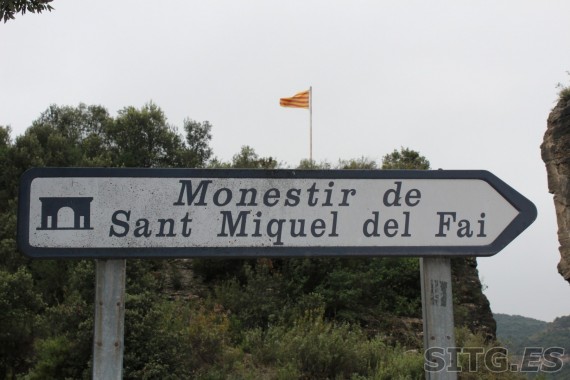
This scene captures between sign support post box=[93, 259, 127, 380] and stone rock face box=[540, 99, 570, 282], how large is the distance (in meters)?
23.7

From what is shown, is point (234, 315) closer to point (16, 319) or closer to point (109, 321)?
point (16, 319)

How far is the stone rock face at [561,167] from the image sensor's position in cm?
2425

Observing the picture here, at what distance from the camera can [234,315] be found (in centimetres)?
1490

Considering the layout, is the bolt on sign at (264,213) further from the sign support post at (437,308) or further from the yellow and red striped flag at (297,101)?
the yellow and red striped flag at (297,101)

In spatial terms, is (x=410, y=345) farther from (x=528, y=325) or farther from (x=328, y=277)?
(x=528, y=325)

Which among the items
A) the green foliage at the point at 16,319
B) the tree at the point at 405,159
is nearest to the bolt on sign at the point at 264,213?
the green foliage at the point at 16,319

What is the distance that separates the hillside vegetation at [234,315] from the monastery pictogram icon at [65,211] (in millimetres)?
7648

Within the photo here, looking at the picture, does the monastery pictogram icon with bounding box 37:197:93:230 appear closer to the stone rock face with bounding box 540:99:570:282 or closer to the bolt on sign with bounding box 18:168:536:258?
the bolt on sign with bounding box 18:168:536:258

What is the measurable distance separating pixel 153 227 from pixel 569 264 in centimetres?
2365

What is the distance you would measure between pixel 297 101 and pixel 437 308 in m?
22.4

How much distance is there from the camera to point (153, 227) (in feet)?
11.3

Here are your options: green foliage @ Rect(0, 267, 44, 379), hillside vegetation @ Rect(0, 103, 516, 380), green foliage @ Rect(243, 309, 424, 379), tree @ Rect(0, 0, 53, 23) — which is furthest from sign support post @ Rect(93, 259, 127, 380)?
green foliage @ Rect(0, 267, 44, 379)

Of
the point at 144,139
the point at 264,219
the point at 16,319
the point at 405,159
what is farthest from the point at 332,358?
the point at 144,139

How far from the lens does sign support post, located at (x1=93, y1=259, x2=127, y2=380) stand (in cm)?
336
